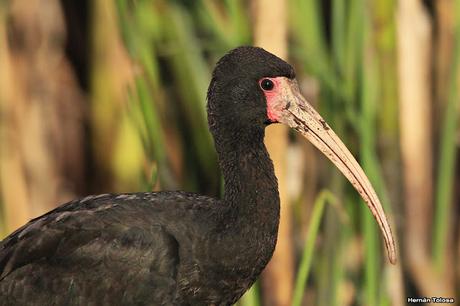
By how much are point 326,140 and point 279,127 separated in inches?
37.0

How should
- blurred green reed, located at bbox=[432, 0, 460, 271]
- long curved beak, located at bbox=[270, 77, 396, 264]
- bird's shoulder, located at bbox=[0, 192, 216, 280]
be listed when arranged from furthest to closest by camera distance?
blurred green reed, located at bbox=[432, 0, 460, 271] < bird's shoulder, located at bbox=[0, 192, 216, 280] < long curved beak, located at bbox=[270, 77, 396, 264]

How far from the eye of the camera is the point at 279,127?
18.1 ft

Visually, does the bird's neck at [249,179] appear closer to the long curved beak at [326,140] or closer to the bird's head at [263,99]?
the bird's head at [263,99]

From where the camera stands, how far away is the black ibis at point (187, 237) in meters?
4.63

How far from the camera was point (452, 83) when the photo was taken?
19.0 feet

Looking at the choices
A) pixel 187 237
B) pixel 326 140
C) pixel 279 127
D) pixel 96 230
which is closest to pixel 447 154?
pixel 279 127

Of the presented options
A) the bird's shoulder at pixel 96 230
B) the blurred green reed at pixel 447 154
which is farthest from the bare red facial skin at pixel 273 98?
the blurred green reed at pixel 447 154

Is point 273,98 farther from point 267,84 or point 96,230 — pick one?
point 96,230

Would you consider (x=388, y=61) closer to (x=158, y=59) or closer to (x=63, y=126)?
(x=158, y=59)

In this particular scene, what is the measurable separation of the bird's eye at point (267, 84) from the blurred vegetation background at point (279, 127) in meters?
0.52

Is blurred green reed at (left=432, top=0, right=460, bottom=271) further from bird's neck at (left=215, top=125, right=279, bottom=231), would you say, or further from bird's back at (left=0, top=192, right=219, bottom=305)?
bird's back at (left=0, top=192, right=219, bottom=305)

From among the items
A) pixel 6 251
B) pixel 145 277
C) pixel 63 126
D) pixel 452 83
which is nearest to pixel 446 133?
pixel 452 83

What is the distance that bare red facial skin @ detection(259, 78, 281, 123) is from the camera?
183 inches

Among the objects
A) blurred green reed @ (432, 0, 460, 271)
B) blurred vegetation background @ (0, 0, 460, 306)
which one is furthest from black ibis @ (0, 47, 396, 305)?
blurred green reed @ (432, 0, 460, 271)
